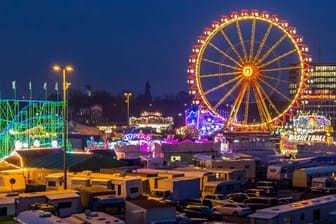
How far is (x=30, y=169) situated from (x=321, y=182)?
1210 centimetres

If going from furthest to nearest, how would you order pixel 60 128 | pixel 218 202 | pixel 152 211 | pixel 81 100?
pixel 81 100 < pixel 60 128 < pixel 218 202 < pixel 152 211

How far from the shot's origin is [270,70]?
1576 inches

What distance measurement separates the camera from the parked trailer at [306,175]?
24737 mm

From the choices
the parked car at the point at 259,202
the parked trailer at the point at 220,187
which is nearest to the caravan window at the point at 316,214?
the parked car at the point at 259,202

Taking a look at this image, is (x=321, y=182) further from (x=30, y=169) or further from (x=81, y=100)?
(x=81, y=100)

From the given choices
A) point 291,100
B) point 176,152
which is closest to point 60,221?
point 176,152

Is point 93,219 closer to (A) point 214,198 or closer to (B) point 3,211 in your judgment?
(B) point 3,211

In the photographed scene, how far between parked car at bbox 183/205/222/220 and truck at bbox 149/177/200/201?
2419mm

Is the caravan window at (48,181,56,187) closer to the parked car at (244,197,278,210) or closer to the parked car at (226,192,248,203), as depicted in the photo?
the parked car at (226,192,248,203)

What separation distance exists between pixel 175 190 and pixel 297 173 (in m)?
6.62

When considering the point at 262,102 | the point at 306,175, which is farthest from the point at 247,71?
the point at 306,175

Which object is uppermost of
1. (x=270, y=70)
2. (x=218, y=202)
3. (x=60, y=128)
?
(x=270, y=70)

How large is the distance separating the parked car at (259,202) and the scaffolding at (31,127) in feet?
54.8

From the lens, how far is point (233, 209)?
18.8 meters
